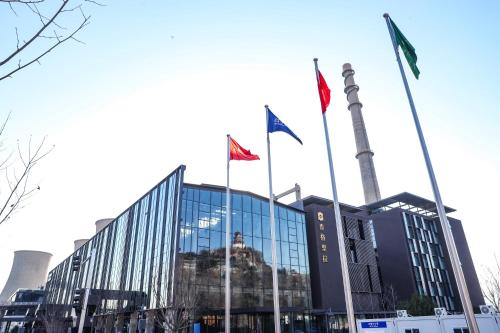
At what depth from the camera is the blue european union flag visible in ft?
54.7

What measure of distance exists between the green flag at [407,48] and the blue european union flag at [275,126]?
19.7 ft

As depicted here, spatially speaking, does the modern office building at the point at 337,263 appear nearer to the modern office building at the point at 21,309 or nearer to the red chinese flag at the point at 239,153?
the red chinese flag at the point at 239,153

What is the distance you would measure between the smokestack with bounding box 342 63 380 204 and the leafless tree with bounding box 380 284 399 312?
92.3 feet

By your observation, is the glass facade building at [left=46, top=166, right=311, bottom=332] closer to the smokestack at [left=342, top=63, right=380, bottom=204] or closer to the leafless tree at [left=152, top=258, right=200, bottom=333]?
the leafless tree at [left=152, top=258, right=200, bottom=333]

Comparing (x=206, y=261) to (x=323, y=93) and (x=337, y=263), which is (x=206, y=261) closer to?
(x=337, y=263)

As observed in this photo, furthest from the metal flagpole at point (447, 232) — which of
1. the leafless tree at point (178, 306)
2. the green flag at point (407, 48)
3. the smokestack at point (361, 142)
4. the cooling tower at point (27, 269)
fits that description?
the cooling tower at point (27, 269)

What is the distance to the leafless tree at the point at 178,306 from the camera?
3006cm

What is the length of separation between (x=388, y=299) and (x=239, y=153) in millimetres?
46384

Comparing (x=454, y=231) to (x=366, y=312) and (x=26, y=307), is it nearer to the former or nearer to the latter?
(x=366, y=312)

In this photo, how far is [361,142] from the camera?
3415 inches

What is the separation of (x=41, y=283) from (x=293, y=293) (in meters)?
107

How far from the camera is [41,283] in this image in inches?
4464

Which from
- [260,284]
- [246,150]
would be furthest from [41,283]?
[246,150]

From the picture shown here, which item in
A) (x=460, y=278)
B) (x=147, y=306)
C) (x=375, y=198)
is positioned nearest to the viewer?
(x=460, y=278)
